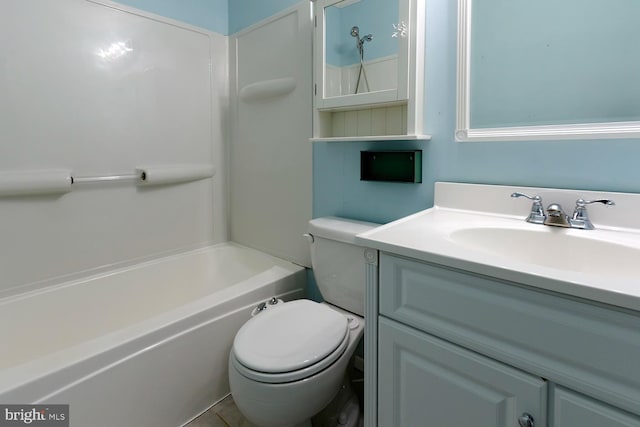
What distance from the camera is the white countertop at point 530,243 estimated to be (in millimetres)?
669

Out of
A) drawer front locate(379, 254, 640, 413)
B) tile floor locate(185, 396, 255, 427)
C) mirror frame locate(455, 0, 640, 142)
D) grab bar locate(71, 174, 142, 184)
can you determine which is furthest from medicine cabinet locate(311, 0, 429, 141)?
tile floor locate(185, 396, 255, 427)

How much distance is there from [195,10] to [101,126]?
2.96 ft

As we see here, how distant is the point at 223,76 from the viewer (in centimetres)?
225

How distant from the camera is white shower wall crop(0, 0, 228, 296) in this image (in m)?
1.56

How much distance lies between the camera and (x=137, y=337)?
4.06 feet

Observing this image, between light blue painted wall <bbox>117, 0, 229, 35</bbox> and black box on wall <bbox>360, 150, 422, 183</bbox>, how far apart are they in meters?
1.39

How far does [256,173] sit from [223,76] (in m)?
0.67

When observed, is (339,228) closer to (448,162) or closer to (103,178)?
(448,162)

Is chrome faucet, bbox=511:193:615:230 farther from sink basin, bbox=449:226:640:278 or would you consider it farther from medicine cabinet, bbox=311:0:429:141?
medicine cabinet, bbox=311:0:429:141

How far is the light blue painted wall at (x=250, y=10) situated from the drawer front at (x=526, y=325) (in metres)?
1.63

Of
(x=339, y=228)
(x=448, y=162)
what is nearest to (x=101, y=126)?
(x=339, y=228)

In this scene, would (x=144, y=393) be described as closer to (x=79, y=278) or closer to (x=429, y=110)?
(x=79, y=278)

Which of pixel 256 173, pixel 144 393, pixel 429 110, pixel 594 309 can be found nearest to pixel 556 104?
pixel 429 110

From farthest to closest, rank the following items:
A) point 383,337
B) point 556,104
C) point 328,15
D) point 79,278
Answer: point 79,278 < point 328,15 < point 556,104 < point 383,337
